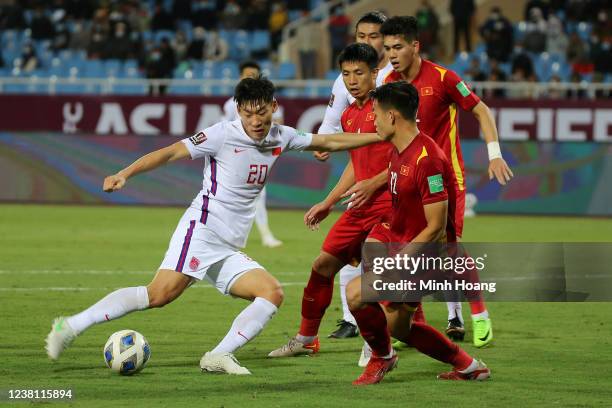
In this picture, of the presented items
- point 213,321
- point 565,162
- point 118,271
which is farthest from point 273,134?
point 565,162

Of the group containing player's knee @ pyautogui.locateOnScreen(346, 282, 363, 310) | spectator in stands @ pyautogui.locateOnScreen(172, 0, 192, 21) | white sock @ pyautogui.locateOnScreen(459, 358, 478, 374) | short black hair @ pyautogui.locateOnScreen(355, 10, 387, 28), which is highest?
spectator in stands @ pyautogui.locateOnScreen(172, 0, 192, 21)

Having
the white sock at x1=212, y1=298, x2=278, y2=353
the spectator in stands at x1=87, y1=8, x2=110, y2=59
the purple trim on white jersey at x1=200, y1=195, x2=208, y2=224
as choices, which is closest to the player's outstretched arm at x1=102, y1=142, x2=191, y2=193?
the purple trim on white jersey at x1=200, y1=195, x2=208, y2=224

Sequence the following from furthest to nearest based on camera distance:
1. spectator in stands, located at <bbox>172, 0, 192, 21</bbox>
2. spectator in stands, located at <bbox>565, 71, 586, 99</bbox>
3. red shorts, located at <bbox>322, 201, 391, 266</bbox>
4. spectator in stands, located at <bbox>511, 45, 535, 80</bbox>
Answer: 1. spectator in stands, located at <bbox>172, 0, 192, 21</bbox>
2. spectator in stands, located at <bbox>511, 45, 535, 80</bbox>
3. spectator in stands, located at <bbox>565, 71, 586, 99</bbox>
4. red shorts, located at <bbox>322, 201, 391, 266</bbox>

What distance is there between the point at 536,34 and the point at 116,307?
18.2m

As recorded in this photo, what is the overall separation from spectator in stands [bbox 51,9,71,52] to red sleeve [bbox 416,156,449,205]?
71.6ft

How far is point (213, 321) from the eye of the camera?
973 cm

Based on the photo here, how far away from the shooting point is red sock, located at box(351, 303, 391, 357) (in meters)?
7.02

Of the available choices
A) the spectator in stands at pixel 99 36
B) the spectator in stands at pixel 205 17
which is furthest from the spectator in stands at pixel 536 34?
the spectator in stands at pixel 99 36

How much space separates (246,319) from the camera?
743 centimetres

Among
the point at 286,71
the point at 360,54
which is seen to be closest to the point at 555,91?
the point at 286,71

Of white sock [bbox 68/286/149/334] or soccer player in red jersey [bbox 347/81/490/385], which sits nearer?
soccer player in red jersey [bbox 347/81/490/385]

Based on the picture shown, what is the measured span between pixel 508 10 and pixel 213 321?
1925 centimetres

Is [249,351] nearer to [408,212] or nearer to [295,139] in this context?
[295,139]

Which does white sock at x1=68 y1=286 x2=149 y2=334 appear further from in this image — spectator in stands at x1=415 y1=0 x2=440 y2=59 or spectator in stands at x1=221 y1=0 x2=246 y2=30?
spectator in stands at x1=221 y1=0 x2=246 y2=30
